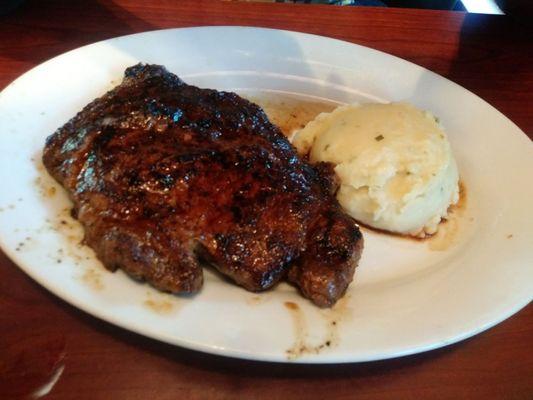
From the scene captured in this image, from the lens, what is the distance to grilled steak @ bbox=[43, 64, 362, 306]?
173 cm

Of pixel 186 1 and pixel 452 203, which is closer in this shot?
pixel 452 203

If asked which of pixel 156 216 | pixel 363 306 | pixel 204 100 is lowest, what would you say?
pixel 363 306

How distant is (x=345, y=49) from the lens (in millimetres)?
2955

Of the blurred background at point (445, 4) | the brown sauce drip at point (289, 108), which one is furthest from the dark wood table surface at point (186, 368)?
the blurred background at point (445, 4)

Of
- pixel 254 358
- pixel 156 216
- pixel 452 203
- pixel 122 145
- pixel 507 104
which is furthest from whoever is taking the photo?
pixel 507 104

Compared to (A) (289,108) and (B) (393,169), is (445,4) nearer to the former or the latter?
(A) (289,108)

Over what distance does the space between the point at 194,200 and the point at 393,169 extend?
0.94 metres

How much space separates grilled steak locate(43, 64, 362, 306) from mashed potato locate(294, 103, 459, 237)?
0.23 meters

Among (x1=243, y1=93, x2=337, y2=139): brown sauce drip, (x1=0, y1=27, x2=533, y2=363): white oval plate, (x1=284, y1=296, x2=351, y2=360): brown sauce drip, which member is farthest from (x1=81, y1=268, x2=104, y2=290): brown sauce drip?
(x1=243, y1=93, x2=337, y2=139): brown sauce drip

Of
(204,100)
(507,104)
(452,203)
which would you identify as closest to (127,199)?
(204,100)

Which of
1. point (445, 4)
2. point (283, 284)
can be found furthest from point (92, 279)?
point (445, 4)

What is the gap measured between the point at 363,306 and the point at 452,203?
2.95ft

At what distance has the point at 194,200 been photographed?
71.4 inches

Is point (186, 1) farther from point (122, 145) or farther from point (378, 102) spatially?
point (122, 145)
